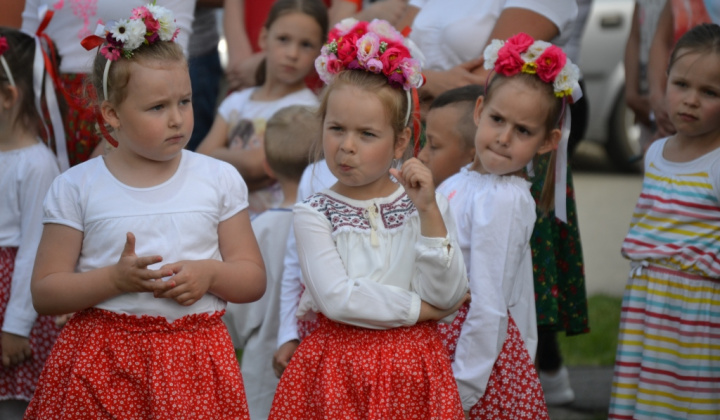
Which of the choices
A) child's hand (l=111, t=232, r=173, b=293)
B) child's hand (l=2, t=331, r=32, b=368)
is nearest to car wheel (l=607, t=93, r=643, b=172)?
child's hand (l=2, t=331, r=32, b=368)

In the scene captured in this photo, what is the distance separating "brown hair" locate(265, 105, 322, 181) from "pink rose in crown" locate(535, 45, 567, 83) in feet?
3.51

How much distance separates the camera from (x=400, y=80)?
304 centimetres

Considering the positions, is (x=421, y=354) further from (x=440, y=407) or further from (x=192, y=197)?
(x=192, y=197)

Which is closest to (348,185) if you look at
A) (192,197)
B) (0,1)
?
(192,197)

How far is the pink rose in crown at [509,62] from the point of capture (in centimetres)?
338

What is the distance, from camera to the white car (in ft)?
32.4

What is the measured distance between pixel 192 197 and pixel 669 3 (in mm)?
2702

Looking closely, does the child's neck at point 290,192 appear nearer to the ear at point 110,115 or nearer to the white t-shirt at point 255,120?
the white t-shirt at point 255,120

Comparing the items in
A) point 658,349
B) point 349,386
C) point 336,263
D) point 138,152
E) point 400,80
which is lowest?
point 658,349

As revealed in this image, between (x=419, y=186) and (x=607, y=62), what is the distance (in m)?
7.57

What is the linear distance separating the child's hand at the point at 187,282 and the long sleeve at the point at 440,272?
26.1 inches

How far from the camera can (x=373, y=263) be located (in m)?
2.97

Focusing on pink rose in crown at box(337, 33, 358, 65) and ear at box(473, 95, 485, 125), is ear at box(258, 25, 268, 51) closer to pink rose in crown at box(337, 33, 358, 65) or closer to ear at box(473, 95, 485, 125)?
ear at box(473, 95, 485, 125)

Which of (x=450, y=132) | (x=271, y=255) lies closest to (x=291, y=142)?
(x=271, y=255)
